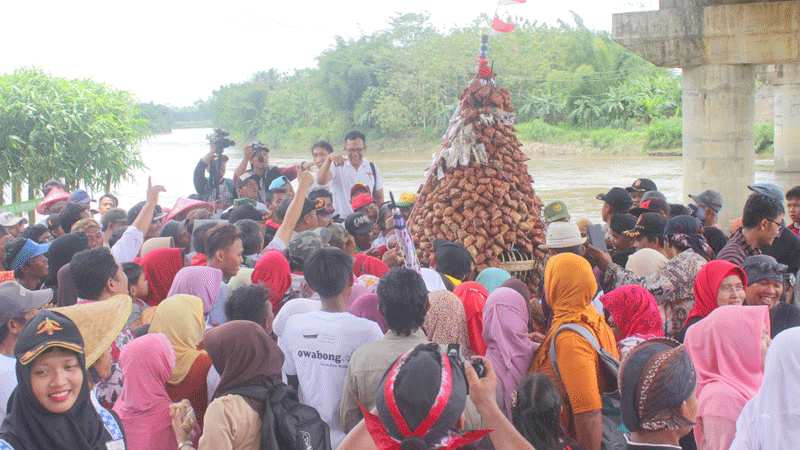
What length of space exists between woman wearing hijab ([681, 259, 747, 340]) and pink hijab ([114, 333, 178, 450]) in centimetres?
261

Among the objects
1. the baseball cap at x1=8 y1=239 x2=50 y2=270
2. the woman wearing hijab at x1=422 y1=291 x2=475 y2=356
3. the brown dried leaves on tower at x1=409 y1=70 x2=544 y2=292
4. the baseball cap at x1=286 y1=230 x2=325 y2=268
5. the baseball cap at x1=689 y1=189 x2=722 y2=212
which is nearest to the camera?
the woman wearing hijab at x1=422 y1=291 x2=475 y2=356

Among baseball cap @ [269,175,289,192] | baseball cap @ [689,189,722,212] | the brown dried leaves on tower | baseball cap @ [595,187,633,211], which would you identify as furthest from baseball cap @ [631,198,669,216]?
baseball cap @ [269,175,289,192]

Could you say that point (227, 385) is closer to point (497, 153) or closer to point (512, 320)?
point (512, 320)

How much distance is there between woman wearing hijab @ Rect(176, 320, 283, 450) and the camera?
3393 mm

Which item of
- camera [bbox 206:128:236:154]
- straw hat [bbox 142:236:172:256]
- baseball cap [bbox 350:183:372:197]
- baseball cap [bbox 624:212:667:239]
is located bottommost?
baseball cap [bbox 624:212:667:239]

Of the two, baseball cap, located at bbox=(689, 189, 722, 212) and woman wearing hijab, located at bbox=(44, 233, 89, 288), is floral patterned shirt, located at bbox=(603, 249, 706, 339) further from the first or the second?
woman wearing hijab, located at bbox=(44, 233, 89, 288)

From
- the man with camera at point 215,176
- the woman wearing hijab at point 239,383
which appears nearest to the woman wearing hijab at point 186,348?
the woman wearing hijab at point 239,383

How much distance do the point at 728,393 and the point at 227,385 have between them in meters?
1.95

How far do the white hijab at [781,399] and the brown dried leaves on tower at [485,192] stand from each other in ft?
11.2

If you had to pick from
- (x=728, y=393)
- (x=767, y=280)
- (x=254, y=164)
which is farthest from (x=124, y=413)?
(x=254, y=164)

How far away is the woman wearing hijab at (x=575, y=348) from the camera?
3588 mm

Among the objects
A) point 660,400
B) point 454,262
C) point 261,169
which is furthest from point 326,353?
point 261,169

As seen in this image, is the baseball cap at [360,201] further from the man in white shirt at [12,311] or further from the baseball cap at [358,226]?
the man in white shirt at [12,311]

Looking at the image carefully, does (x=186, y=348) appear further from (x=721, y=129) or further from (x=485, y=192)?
(x=721, y=129)
